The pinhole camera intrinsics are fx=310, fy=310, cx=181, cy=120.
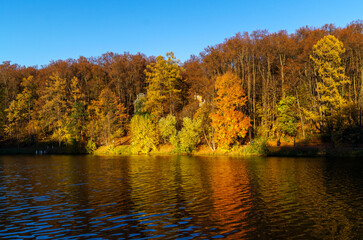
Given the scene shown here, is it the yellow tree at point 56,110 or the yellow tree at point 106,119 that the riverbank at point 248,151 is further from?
the yellow tree at point 56,110

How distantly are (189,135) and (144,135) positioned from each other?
10491 mm

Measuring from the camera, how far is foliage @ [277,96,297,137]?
2296 inches

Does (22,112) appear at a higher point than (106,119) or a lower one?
higher

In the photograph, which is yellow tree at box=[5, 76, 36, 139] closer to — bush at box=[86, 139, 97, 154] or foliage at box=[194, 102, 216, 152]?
bush at box=[86, 139, 97, 154]

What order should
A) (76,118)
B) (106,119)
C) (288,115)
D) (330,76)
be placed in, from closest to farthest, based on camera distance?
(330,76) < (288,115) < (106,119) < (76,118)

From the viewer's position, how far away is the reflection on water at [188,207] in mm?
12484

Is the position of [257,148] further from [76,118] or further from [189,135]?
[76,118]

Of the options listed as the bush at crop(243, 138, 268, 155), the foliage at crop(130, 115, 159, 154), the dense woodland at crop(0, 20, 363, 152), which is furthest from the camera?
the foliage at crop(130, 115, 159, 154)

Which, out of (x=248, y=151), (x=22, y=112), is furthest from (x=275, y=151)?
(x=22, y=112)

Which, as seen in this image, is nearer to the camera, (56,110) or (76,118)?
(76,118)

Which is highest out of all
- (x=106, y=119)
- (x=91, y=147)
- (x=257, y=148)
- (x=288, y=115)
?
(x=106, y=119)

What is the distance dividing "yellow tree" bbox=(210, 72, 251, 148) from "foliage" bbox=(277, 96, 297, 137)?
7645mm

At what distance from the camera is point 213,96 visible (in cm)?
5853

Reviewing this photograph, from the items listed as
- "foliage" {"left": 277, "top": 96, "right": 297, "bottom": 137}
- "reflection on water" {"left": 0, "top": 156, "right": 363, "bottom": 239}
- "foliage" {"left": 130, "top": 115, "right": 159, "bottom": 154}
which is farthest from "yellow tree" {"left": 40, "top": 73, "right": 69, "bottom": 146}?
"reflection on water" {"left": 0, "top": 156, "right": 363, "bottom": 239}
